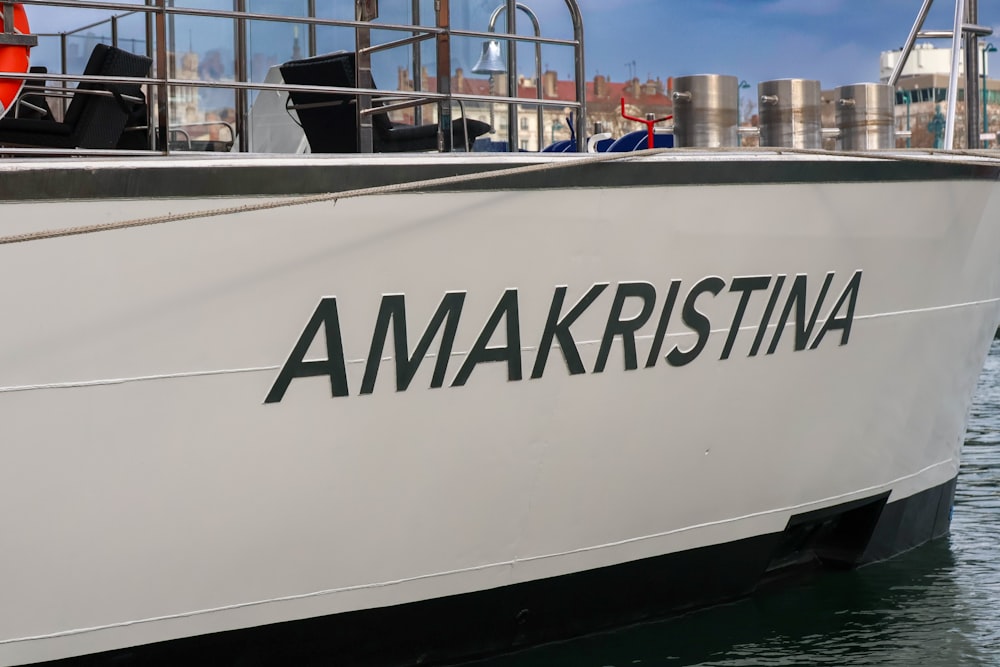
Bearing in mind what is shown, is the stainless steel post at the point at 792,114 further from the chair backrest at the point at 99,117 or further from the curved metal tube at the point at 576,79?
the chair backrest at the point at 99,117

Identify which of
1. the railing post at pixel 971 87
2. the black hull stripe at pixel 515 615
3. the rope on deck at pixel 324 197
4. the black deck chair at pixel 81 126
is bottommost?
the black hull stripe at pixel 515 615

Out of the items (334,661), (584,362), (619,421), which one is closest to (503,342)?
(584,362)

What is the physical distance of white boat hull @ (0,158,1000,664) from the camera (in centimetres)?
294

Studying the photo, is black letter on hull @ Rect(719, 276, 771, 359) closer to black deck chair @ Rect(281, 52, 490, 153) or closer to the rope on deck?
the rope on deck

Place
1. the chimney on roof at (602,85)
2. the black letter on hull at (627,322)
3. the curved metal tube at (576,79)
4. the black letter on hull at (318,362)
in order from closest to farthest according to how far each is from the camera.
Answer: the black letter on hull at (318,362) < the black letter on hull at (627,322) < the curved metal tube at (576,79) < the chimney on roof at (602,85)

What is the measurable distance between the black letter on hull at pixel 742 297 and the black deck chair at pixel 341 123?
1.15m

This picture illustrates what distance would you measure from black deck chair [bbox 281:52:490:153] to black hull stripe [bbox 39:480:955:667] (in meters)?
1.64

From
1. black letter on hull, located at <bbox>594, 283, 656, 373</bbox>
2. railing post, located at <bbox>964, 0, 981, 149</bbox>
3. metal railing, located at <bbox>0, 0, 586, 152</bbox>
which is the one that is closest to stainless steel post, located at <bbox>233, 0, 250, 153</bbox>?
metal railing, located at <bbox>0, 0, 586, 152</bbox>

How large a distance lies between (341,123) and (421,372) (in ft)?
4.53

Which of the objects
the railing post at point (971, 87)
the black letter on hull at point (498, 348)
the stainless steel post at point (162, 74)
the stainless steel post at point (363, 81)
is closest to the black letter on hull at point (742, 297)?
the black letter on hull at point (498, 348)

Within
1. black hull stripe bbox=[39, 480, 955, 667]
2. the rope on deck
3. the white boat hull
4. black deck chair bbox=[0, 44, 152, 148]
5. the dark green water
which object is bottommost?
the dark green water

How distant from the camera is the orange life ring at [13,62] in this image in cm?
299

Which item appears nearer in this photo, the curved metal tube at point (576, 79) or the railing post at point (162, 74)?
the railing post at point (162, 74)

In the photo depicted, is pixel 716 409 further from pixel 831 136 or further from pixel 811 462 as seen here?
pixel 831 136
